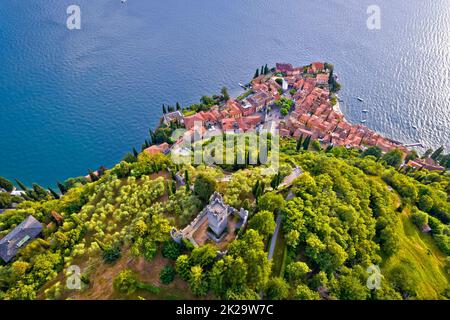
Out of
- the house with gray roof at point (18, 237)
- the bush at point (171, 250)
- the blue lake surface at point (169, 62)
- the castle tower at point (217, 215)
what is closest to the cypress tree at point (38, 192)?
the blue lake surface at point (169, 62)

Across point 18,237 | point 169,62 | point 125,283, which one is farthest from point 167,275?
point 169,62

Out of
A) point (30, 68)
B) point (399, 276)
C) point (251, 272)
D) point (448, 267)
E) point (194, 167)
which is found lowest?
point (448, 267)

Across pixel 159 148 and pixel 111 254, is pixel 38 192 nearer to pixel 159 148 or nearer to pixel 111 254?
pixel 159 148

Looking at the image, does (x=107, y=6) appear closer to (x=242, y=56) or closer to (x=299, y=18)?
(x=242, y=56)

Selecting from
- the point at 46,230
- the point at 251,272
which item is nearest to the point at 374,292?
the point at 251,272

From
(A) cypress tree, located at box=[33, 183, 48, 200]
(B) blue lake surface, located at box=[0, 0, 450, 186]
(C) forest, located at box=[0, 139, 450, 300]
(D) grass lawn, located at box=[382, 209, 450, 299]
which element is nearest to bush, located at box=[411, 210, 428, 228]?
(C) forest, located at box=[0, 139, 450, 300]
